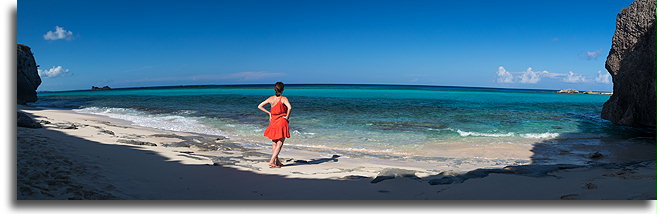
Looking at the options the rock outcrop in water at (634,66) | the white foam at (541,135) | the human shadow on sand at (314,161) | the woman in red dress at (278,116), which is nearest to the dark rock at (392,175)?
the woman in red dress at (278,116)

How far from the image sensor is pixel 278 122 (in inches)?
258

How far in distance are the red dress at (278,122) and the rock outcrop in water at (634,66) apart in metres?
15.7

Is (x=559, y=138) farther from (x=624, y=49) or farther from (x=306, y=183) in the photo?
(x=306, y=183)

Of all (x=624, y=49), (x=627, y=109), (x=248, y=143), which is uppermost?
(x=624, y=49)

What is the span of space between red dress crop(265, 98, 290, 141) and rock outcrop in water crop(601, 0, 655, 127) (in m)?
15.7

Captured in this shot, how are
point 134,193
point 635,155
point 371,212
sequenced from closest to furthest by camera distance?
point 371,212 → point 134,193 → point 635,155

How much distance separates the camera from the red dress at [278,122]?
251 inches

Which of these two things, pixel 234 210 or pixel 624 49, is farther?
pixel 624 49

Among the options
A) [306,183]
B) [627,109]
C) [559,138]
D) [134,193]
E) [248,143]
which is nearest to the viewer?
[134,193]

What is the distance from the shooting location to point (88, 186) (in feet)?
13.5

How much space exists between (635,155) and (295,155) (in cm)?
996

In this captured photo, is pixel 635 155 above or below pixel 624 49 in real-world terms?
below

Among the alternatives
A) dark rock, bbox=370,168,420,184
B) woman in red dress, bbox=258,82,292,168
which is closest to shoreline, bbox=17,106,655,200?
dark rock, bbox=370,168,420,184

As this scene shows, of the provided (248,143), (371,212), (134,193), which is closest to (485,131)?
(248,143)
